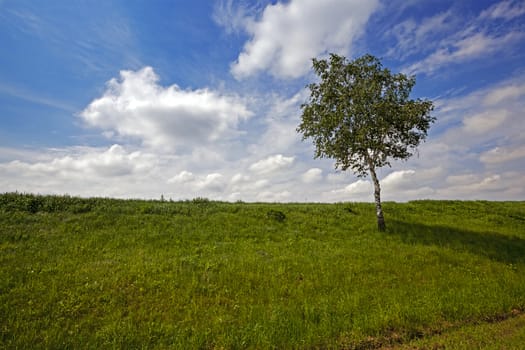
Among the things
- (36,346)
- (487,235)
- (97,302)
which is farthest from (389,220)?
(36,346)

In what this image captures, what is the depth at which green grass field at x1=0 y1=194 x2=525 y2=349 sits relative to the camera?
A: 9062 mm

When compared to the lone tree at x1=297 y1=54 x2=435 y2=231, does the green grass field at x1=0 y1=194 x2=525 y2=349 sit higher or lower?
lower

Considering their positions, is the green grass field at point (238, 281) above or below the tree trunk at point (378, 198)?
below

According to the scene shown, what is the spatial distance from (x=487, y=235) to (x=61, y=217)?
1376 inches

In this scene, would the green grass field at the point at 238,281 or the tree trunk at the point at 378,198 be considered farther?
the tree trunk at the point at 378,198

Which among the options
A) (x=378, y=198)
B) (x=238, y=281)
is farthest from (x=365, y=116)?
(x=238, y=281)

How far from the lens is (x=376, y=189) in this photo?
2527 centimetres

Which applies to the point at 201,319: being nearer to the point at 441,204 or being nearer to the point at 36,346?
the point at 36,346

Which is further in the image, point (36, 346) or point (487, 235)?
point (487, 235)

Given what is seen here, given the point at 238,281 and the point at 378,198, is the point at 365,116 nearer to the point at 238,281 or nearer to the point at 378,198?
the point at 378,198

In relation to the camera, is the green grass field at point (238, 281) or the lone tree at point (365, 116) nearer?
the green grass field at point (238, 281)

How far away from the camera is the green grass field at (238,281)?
906 cm

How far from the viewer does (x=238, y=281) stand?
1288 centimetres

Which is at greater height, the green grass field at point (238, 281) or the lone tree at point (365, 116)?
the lone tree at point (365, 116)
